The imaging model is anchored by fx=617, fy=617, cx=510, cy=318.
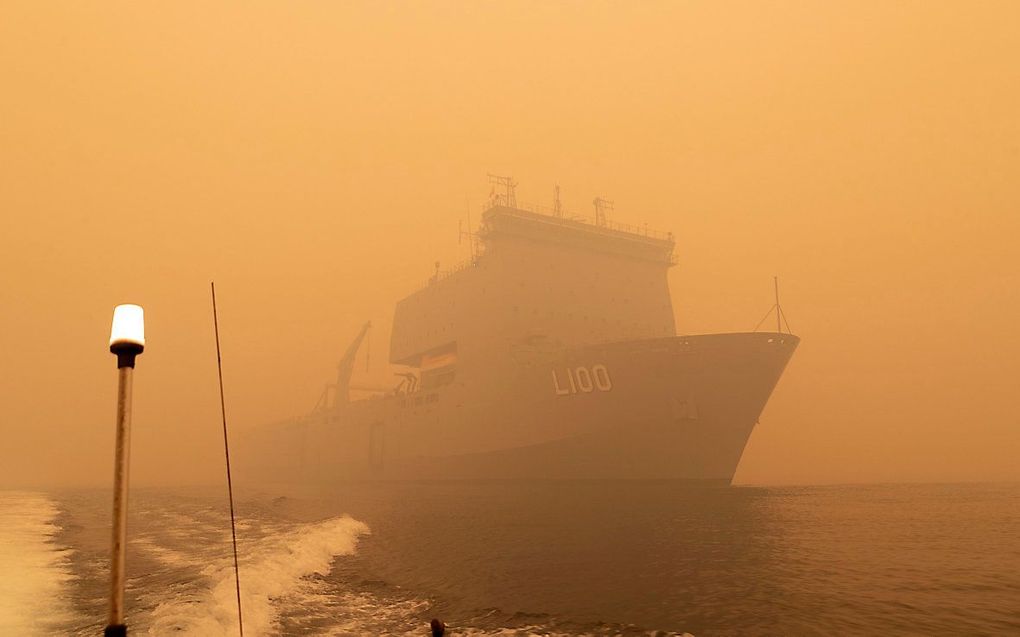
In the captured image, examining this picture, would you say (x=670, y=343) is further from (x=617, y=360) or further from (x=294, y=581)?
(x=294, y=581)

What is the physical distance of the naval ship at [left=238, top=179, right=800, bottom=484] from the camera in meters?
30.7

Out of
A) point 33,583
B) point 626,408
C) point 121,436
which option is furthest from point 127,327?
point 626,408

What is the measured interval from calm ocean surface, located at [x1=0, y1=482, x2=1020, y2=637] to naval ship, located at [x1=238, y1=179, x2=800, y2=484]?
10.2 meters

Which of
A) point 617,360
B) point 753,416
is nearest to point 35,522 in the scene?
point 617,360

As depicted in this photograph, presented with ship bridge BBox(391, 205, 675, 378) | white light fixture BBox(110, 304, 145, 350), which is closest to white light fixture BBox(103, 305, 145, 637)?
white light fixture BBox(110, 304, 145, 350)

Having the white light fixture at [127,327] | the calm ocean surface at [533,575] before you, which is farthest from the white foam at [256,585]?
the white light fixture at [127,327]

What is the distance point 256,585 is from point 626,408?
23.6 meters

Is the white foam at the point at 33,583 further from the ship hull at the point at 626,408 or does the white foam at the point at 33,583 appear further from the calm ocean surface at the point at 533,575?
the ship hull at the point at 626,408

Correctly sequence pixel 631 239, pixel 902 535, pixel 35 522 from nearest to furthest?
pixel 902 535 → pixel 35 522 → pixel 631 239

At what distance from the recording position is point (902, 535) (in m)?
17.3

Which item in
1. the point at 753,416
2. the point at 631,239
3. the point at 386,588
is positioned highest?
the point at 631,239

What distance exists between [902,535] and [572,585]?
12.3 meters

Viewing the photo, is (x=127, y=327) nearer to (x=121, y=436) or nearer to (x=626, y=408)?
(x=121, y=436)

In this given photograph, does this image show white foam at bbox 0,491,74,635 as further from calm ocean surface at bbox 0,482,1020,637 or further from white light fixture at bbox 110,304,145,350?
white light fixture at bbox 110,304,145,350
